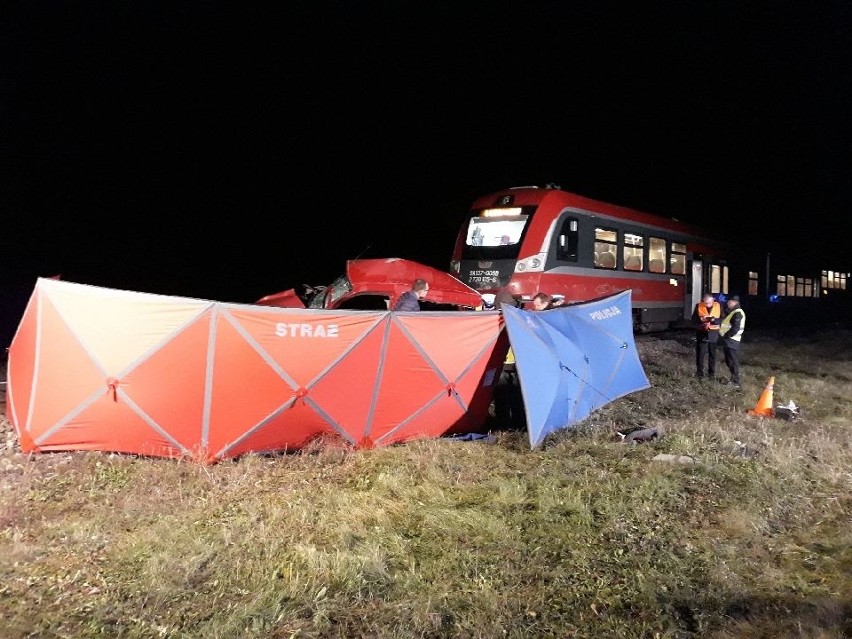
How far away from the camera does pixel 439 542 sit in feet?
13.2

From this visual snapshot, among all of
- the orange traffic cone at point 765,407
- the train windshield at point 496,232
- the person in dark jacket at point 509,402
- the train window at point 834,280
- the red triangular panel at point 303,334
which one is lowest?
the train window at point 834,280

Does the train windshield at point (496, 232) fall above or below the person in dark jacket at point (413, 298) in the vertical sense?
above

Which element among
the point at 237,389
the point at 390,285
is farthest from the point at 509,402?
the point at 390,285

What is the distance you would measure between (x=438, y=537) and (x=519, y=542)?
0.54 m

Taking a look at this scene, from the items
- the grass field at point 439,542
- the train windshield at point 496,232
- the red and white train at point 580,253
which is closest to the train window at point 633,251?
the red and white train at point 580,253

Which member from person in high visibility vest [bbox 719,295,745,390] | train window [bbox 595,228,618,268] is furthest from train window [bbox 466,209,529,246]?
person in high visibility vest [bbox 719,295,745,390]

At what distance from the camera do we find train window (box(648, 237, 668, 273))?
48.5 ft

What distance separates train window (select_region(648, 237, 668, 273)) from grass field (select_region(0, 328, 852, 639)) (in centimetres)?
901

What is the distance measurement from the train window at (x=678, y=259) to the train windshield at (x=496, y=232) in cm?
575

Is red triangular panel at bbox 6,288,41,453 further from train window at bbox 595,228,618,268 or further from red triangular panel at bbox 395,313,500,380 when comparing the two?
train window at bbox 595,228,618,268

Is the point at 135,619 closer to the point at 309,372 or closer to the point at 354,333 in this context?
the point at 309,372

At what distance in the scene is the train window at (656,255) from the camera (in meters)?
14.8

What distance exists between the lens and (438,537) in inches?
161

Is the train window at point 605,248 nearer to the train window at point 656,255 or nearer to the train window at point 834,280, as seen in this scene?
the train window at point 656,255
